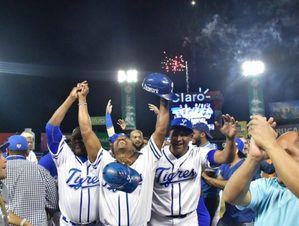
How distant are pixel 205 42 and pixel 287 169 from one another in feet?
103

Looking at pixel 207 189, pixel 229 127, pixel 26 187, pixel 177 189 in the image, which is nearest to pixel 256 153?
pixel 229 127

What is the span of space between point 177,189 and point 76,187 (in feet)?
3.64

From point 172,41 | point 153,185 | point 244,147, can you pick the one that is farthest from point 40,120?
point 153,185

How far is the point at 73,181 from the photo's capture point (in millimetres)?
4832

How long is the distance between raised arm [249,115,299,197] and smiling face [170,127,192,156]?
2.85 metres

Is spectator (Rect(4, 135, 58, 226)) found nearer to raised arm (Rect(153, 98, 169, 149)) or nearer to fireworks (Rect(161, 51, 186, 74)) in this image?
raised arm (Rect(153, 98, 169, 149))

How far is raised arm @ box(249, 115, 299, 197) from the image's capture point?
1.95m

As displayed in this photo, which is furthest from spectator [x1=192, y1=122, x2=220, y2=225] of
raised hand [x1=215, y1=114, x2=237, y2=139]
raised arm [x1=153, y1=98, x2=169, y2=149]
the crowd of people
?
raised arm [x1=153, y1=98, x2=169, y2=149]

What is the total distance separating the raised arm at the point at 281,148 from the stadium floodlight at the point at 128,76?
22.6 m

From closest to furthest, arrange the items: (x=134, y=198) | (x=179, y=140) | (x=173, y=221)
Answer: (x=134, y=198) < (x=173, y=221) < (x=179, y=140)

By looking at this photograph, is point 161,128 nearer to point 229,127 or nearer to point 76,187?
point 229,127

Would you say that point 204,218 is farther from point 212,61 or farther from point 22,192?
point 212,61

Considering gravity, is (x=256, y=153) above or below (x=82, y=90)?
below

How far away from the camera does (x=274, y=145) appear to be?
6.64 feet
